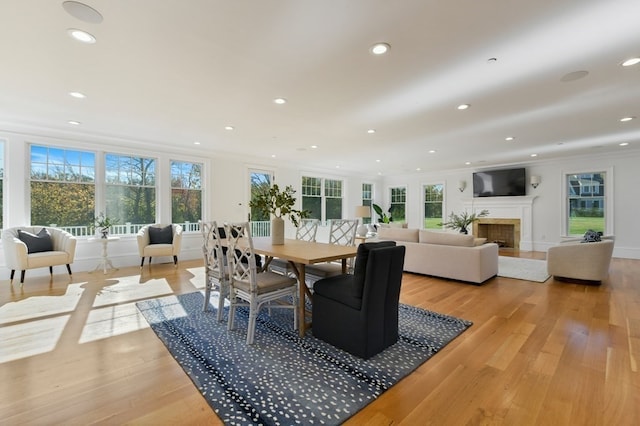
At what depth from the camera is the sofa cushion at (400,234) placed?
202 inches

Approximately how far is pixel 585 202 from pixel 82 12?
10.1 meters

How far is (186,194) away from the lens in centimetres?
646

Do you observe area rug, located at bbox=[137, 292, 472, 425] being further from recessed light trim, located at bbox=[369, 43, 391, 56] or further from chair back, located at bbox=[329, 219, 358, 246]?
recessed light trim, located at bbox=[369, 43, 391, 56]

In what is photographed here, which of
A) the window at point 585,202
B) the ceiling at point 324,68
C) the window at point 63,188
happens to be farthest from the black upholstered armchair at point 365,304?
the window at point 585,202

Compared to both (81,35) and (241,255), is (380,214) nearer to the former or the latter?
(241,255)

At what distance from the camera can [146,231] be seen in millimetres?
5492

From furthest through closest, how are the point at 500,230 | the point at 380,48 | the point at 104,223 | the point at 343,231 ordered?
the point at 500,230 → the point at 104,223 → the point at 343,231 → the point at 380,48

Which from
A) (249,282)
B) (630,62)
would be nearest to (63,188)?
(249,282)

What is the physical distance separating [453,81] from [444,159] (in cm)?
510

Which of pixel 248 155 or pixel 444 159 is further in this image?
pixel 444 159

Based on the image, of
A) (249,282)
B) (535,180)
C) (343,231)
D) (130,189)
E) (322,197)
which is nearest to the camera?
(249,282)

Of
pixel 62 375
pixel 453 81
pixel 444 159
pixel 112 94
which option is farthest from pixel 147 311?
pixel 444 159

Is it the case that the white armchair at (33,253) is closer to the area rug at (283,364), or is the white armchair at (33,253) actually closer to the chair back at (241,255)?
the area rug at (283,364)

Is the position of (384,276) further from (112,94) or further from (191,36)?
(112,94)
